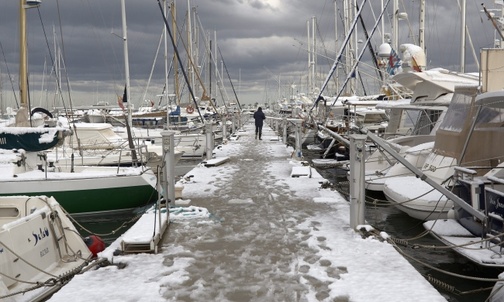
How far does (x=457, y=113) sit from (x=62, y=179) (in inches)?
369

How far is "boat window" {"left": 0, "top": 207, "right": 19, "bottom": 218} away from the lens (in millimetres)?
8062

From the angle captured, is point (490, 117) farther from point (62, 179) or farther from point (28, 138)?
point (28, 138)

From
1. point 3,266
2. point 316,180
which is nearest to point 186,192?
point 316,180

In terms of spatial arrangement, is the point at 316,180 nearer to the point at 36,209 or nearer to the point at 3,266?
the point at 36,209

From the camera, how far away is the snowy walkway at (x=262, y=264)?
16.5ft

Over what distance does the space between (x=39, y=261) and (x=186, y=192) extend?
434 cm

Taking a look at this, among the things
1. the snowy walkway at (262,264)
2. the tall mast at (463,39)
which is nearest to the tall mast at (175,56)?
the tall mast at (463,39)

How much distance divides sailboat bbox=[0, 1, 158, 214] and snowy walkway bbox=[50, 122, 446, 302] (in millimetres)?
2950

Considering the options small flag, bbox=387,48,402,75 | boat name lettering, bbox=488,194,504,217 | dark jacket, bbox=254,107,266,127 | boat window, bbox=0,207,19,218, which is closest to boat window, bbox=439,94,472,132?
boat name lettering, bbox=488,194,504,217

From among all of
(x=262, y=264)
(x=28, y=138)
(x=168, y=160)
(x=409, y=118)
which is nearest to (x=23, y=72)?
(x=28, y=138)

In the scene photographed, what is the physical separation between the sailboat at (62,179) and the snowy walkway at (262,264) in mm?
2950

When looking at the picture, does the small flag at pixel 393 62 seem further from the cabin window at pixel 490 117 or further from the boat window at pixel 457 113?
the cabin window at pixel 490 117

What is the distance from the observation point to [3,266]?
611cm

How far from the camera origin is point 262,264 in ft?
19.6
